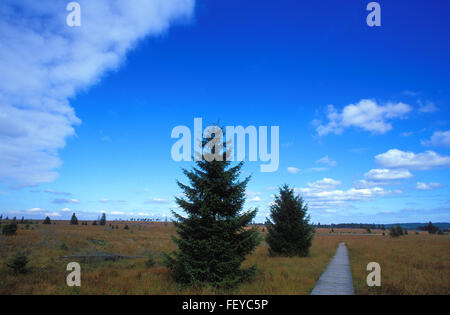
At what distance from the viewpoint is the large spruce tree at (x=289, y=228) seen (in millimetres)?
19797

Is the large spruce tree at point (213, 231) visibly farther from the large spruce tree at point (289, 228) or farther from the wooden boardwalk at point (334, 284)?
the large spruce tree at point (289, 228)

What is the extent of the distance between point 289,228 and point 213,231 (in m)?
12.7

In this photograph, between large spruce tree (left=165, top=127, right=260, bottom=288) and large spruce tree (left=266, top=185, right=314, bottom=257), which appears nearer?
large spruce tree (left=165, top=127, right=260, bottom=288)

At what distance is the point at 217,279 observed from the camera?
9.18 metres

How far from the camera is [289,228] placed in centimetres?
1991

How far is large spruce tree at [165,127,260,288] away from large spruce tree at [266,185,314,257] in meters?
11.1

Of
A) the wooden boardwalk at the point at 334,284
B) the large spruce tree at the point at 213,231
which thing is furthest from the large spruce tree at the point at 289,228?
the large spruce tree at the point at 213,231

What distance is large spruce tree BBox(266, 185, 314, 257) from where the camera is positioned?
19.8m

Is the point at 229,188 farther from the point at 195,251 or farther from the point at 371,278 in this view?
the point at 371,278

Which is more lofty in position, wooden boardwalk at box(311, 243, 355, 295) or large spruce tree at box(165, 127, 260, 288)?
large spruce tree at box(165, 127, 260, 288)

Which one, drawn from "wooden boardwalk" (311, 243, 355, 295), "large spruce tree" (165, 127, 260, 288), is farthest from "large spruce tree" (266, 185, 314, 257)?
"large spruce tree" (165, 127, 260, 288)

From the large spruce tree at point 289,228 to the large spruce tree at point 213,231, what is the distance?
11088mm

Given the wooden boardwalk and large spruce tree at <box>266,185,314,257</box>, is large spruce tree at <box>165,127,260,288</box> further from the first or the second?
large spruce tree at <box>266,185,314,257</box>
